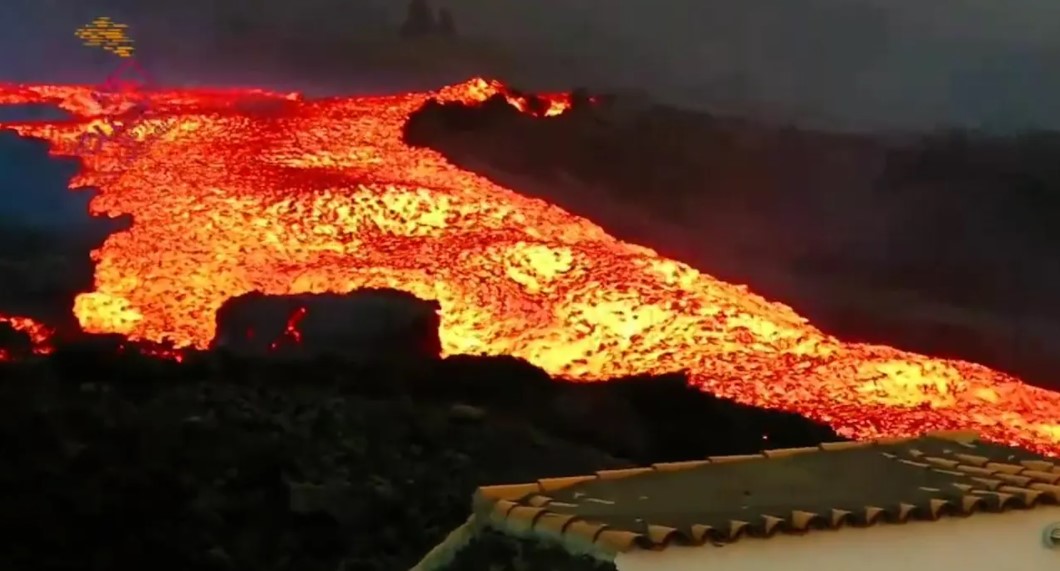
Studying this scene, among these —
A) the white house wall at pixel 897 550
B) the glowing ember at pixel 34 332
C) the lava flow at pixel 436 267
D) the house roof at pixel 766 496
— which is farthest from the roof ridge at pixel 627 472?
the glowing ember at pixel 34 332

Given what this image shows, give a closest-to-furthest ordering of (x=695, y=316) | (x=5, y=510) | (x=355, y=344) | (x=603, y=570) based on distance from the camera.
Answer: (x=603, y=570) → (x=5, y=510) → (x=355, y=344) → (x=695, y=316)

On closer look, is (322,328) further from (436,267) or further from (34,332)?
(34,332)

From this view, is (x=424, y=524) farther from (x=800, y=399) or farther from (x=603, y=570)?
(x=603, y=570)

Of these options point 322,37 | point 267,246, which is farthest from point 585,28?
point 267,246

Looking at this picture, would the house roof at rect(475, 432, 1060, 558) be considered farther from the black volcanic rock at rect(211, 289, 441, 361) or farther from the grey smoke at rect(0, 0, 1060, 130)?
the grey smoke at rect(0, 0, 1060, 130)

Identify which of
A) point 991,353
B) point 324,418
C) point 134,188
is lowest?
point 324,418

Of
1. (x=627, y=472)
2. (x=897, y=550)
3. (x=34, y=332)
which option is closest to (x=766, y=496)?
(x=897, y=550)

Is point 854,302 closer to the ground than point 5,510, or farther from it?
farther from it

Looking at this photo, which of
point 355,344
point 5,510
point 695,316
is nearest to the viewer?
point 5,510
